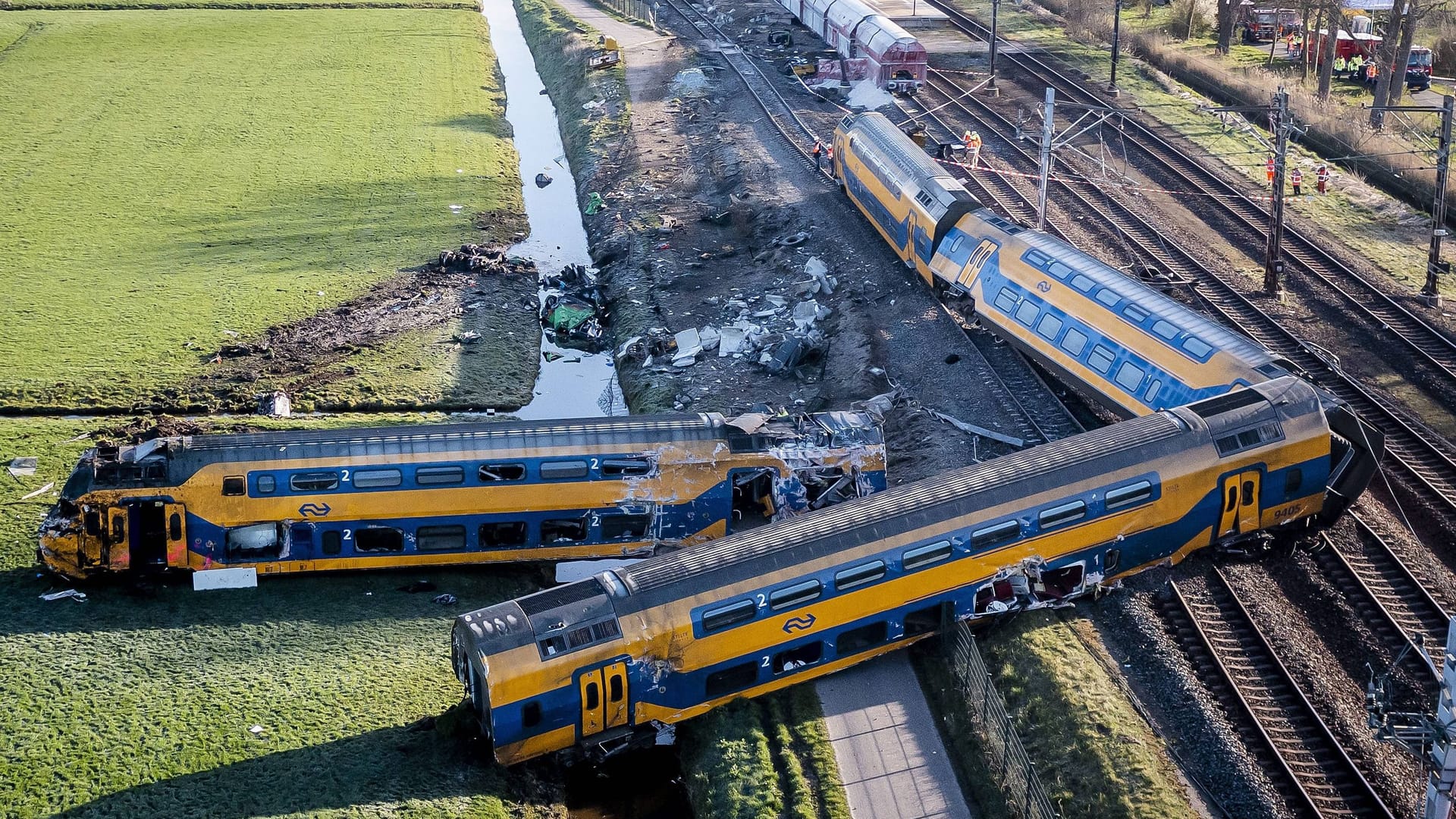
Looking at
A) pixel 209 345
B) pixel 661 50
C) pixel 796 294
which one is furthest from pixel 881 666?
pixel 661 50

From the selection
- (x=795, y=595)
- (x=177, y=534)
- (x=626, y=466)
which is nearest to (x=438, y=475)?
(x=626, y=466)

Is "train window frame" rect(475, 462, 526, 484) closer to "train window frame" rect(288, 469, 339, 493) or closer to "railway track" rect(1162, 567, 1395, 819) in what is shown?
"train window frame" rect(288, 469, 339, 493)

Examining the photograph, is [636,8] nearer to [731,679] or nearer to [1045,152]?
[1045,152]

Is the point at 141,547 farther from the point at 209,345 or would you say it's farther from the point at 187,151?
the point at 187,151

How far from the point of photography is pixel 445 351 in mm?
45875

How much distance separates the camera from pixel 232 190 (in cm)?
6069

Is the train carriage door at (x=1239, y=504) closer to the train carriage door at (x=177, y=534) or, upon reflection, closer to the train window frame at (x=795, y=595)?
the train window frame at (x=795, y=595)

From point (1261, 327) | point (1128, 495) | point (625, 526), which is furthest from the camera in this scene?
point (1261, 327)

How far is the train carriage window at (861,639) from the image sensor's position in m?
27.3

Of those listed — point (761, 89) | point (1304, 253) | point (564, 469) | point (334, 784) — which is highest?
point (564, 469)

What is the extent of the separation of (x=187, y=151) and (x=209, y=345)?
24.4 meters

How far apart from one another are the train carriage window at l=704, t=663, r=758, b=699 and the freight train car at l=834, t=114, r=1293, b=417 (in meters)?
12.9

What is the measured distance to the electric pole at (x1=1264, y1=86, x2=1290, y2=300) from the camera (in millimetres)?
40625

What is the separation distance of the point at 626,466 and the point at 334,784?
32.7 feet
